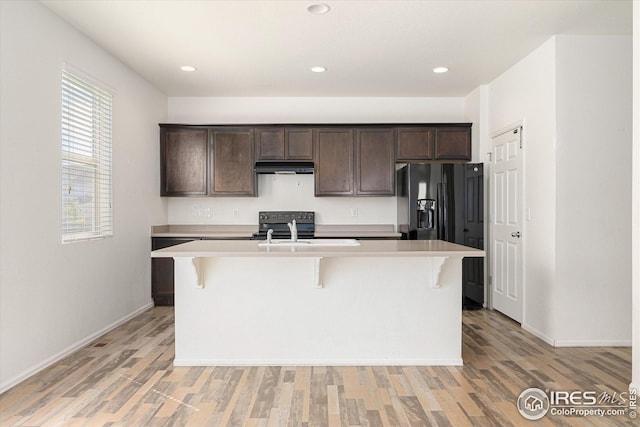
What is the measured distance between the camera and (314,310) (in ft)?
10.1

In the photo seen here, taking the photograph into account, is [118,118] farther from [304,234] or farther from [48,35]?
[304,234]

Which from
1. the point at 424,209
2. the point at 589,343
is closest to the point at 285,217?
the point at 424,209

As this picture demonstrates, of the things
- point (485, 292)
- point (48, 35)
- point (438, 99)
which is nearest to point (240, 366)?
point (48, 35)

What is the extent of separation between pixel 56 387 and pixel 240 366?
1.13 m

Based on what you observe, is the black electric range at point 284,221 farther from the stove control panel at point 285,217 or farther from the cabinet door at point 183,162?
the cabinet door at point 183,162

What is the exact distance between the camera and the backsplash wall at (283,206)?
5504mm

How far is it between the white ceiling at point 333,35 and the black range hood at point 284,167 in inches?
36.4

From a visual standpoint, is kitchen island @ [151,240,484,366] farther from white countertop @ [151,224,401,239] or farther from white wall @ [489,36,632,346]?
white countertop @ [151,224,401,239]

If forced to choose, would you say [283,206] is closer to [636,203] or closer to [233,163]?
[233,163]

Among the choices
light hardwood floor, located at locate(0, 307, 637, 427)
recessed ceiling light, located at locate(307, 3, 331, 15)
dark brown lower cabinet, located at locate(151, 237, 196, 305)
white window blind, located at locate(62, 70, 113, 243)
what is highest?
recessed ceiling light, located at locate(307, 3, 331, 15)

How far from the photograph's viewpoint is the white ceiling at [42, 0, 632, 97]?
119 inches

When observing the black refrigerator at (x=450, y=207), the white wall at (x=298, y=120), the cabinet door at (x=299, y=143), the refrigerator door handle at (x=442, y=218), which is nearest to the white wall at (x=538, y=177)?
the black refrigerator at (x=450, y=207)

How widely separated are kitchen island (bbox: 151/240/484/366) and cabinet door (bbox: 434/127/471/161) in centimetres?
245

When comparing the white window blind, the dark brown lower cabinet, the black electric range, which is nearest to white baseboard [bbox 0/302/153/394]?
the dark brown lower cabinet
